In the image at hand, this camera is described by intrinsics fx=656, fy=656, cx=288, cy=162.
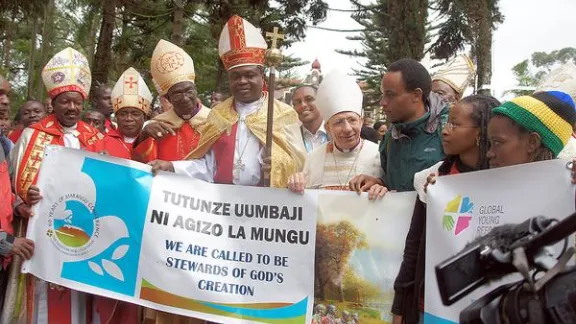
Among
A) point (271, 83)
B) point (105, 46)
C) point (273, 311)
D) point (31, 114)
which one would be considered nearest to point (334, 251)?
point (273, 311)

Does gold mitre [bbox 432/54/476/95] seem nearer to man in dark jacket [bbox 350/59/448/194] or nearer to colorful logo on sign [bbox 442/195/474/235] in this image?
man in dark jacket [bbox 350/59/448/194]

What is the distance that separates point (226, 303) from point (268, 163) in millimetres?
1011

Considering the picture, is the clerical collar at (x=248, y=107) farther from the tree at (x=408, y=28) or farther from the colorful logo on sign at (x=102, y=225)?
the tree at (x=408, y=28)

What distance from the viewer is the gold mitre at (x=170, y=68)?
228 inches

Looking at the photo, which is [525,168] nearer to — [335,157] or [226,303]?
[335,157]

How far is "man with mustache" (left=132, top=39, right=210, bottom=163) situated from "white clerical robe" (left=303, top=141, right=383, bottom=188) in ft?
3.84

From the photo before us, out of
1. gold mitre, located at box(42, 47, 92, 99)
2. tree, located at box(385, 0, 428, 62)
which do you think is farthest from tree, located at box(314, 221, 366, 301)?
tree, located at box(385, 0, 428, 62)

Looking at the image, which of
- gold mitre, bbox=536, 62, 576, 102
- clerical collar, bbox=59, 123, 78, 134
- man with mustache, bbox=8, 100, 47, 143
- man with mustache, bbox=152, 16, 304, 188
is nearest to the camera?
gold mitre, bbox=536, 62, 576, 102

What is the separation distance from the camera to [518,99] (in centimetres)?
303

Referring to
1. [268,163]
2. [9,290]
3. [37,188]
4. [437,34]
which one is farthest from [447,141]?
[437,34]

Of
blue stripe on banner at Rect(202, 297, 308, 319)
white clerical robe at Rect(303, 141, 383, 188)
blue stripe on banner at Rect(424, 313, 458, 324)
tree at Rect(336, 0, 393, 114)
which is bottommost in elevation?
blue stripe on banner at Rect(202, 297, 308, 319)

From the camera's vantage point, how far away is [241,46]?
4965mm

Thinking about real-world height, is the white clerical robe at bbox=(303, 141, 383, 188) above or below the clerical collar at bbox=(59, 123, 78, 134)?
below

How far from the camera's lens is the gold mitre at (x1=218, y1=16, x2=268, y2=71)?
4.92 m
